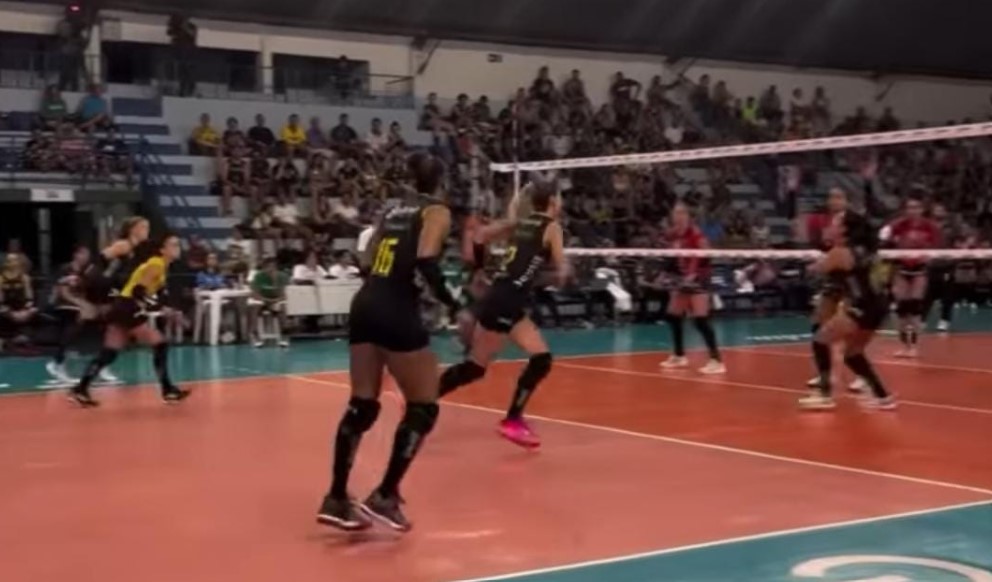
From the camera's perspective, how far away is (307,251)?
20547mm

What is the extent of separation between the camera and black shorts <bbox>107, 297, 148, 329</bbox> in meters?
11.5

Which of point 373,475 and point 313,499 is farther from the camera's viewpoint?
point 373,475

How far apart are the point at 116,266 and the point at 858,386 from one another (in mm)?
6862

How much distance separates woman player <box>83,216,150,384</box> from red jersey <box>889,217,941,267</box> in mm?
8236

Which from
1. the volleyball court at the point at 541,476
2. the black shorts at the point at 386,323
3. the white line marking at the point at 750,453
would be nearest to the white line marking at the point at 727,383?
the volleyball court at the point at 541,476

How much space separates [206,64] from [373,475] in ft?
62.2

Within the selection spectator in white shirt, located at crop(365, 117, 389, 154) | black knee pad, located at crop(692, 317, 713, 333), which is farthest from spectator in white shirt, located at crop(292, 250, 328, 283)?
black knee pad, located at crop(692, 317, 713, 333)

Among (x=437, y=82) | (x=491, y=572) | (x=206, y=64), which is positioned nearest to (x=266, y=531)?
(x=491, y=572)

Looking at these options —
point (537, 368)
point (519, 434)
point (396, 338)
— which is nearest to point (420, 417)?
point (396, 338)

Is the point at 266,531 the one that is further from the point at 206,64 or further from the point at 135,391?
the point at 206,64

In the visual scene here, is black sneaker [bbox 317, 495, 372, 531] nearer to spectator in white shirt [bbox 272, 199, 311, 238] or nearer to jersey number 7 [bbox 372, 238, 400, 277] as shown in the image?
jersey number 7 [bbox 372, 238, 400, 277]

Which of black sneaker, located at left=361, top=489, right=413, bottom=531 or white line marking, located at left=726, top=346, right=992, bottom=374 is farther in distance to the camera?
white line marking, located at left=726, top=346, right=992, bottom=374

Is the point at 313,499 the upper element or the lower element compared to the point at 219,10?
lower

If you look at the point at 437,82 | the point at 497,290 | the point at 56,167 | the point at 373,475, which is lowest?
the point at 373,475
